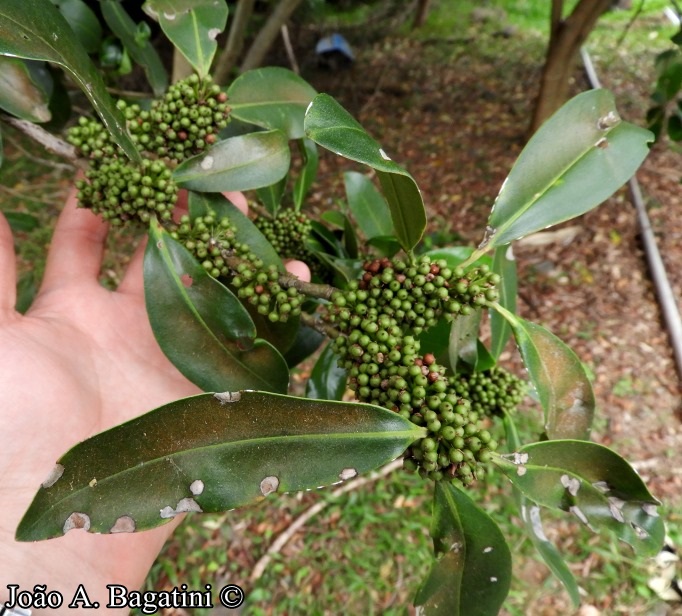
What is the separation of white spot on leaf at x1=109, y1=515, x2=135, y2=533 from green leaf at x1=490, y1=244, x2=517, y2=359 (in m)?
0.85

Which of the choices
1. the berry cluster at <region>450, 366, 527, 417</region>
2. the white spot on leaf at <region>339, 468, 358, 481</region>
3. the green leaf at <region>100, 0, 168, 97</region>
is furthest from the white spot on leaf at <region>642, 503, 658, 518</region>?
the green leaf at <region>100, 0, 168, 97</region>

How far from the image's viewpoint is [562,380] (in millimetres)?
1038

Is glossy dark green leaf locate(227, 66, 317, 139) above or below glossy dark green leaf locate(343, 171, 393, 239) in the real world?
above

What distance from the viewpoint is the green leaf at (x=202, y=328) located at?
1.03m

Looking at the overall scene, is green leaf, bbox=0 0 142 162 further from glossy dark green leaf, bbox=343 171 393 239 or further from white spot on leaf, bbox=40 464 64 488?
glossy dark green leaf, bbox=343 171 393 239

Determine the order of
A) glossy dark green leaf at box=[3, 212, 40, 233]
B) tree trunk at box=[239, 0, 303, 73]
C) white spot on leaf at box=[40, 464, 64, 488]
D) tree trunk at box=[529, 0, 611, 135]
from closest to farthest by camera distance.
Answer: white spot on leaf at box=[40, 464, 64, 488] < glossy dark green leaf at box=[3, 212, 40, 233] < tree trunk at box=[239, 0, 303, 73] < tree trunk at box=[529, 0, 611, 135]

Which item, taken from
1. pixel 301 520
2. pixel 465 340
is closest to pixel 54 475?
pixel 465 340

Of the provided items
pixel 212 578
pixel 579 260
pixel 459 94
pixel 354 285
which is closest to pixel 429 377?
pixel 354 285

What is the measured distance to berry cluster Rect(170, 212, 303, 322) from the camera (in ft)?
3.39

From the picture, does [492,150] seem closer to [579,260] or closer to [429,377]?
[579,260]

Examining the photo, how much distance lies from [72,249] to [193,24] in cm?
69

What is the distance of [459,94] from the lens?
478 centimetres

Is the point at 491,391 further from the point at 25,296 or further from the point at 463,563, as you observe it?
the point at 25,296

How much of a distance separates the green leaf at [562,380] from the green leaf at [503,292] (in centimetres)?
23
